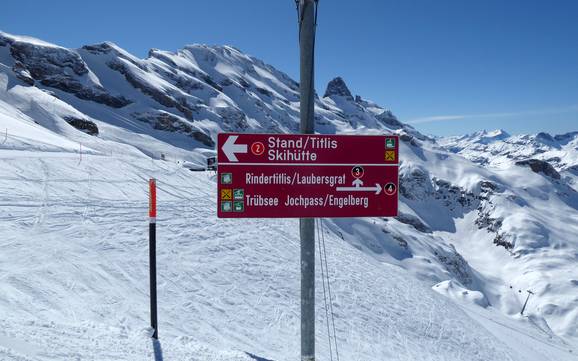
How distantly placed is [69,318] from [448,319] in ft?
55.0

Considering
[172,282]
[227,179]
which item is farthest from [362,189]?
[172,282]

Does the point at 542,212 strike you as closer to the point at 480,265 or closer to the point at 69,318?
the point at 480,265

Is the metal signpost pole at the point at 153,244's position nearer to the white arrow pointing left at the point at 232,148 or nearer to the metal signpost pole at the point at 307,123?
the white arrow pointing left at the point at 232,148

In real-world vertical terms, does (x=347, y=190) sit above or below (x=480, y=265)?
above

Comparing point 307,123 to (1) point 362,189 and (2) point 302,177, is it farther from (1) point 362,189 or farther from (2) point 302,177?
(1) point 362,189

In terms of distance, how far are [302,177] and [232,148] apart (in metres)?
1.00

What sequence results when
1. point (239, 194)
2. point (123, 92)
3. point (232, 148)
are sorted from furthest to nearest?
1. point (123, 92)
2. point (239, 194)
3. point (232, 148)

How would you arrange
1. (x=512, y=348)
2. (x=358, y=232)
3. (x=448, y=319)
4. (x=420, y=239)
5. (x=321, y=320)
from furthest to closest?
1. (x=420, y=239)
2. (x=358, y=232)
3. (x=512, y=348)
4. (x=448, y=319)
5. (x=321, y=320)

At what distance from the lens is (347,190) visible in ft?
18.4

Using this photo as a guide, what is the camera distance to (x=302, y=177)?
554 centimetres


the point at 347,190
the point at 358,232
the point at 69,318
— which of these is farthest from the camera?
the point at 358,232

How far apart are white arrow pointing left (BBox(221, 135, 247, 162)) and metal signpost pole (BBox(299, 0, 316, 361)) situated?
0.84 metres

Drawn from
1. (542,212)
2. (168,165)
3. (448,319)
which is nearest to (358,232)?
(168,165)

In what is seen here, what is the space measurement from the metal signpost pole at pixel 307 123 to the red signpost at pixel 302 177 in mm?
259
